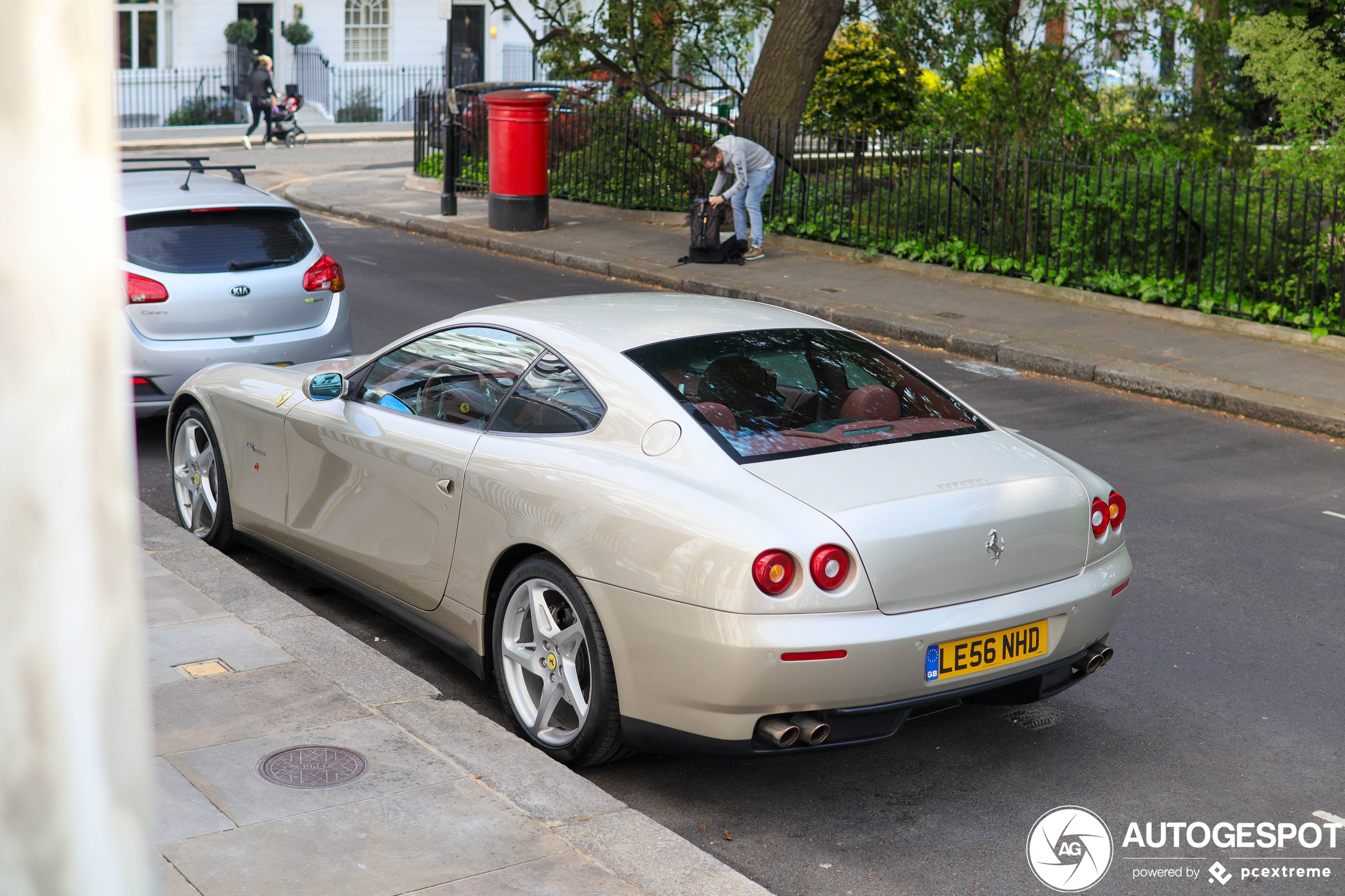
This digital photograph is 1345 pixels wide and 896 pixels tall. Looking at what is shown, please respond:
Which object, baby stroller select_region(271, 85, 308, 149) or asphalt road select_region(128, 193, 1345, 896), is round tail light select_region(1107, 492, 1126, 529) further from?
baby stroller select_region(271, 85, 308, 149)

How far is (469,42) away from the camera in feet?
140

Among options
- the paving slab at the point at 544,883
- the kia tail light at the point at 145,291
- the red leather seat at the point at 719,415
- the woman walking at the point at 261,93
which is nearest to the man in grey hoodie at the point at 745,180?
the kia tail light at the point at 145,291

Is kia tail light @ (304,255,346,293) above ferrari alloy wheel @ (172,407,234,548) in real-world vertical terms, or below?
above

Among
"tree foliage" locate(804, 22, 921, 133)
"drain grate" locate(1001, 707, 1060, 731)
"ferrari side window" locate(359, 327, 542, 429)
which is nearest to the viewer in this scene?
"drain grate" locate(1001, 707, 1060, 731)

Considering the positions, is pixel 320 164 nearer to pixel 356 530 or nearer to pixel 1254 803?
pixel 356 530

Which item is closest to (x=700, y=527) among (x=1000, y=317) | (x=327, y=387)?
(x=327, y=387)

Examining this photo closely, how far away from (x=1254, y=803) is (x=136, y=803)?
12.3 ft

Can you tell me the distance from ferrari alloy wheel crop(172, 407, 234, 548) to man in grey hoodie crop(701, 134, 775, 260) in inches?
381

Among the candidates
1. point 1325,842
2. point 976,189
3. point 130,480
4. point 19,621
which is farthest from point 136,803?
point 976,189

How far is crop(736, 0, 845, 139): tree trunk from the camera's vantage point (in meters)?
17.7

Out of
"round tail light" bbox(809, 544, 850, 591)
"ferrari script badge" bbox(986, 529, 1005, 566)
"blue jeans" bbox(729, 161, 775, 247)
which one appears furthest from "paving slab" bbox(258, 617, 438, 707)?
"blue jeans" bbox(729, 161, 775, 247)

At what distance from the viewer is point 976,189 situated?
15086 millimetres

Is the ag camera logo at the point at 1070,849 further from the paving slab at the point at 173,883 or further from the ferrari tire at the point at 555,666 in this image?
the paving slab at the point at 173,883

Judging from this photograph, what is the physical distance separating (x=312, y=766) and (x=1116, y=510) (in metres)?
2.76
